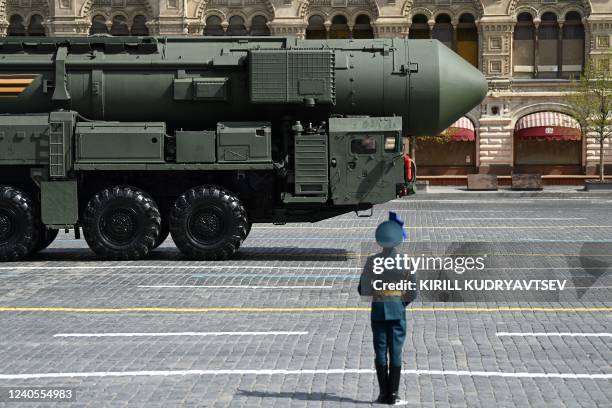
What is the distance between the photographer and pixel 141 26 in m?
57.6

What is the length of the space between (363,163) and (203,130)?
295 cm

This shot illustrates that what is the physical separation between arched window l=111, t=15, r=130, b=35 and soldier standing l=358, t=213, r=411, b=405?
4975 cm

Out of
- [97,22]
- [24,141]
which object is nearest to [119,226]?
[24,141]

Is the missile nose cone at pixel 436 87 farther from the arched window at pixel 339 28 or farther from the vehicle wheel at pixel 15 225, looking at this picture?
the arched window at pixel 339 28

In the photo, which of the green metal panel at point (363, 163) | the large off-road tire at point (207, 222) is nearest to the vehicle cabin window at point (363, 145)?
the green metal panel at point (363, 163)

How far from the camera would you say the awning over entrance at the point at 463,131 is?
56.0 meters

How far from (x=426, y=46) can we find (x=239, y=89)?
337cm

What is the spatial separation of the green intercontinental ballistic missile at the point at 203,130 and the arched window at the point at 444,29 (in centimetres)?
3724

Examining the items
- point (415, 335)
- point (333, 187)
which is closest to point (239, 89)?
point (333, 187)

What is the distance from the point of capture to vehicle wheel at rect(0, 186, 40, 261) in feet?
65.8

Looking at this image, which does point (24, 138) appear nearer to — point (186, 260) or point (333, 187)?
point (186, 260)

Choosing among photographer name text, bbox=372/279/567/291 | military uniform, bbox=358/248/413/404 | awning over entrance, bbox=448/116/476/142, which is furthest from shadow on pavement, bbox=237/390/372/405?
awning over entrance, bbox=448/116/476/142

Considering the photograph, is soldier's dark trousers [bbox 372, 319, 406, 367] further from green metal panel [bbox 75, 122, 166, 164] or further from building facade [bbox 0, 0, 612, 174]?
building facade [bbox 0, 0, 612, 174]

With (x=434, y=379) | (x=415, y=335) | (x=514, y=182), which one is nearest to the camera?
(x=434, y=379)
